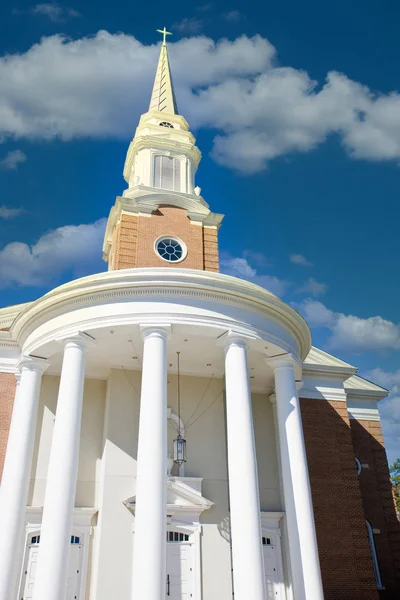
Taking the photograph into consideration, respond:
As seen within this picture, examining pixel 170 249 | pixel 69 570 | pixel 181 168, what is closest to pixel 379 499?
pixel 69 570

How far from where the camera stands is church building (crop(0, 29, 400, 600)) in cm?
1448

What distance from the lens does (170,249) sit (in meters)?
24.7

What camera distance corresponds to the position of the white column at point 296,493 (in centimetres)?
1553

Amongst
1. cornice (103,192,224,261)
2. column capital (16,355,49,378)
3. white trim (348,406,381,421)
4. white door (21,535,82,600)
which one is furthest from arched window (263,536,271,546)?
cornice (103,192,224,261)

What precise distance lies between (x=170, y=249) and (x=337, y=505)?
13.5m

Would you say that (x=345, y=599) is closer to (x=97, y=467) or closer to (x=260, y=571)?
(x=260, y=571)

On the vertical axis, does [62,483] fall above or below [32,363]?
below

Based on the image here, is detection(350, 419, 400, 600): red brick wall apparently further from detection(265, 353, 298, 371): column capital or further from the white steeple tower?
the white steeple tower

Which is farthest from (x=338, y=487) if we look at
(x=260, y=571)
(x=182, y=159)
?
(x=182, y=159)

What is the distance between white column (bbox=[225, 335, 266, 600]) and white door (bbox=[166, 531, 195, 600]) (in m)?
4.80

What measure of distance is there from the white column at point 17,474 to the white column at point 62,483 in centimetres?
247

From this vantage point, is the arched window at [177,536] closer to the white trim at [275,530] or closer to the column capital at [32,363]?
the white trim at [275,530]

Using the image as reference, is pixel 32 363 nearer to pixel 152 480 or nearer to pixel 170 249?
pixel 152 480

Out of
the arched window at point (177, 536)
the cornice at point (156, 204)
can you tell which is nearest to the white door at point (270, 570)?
the arched window at point (177, 536)
